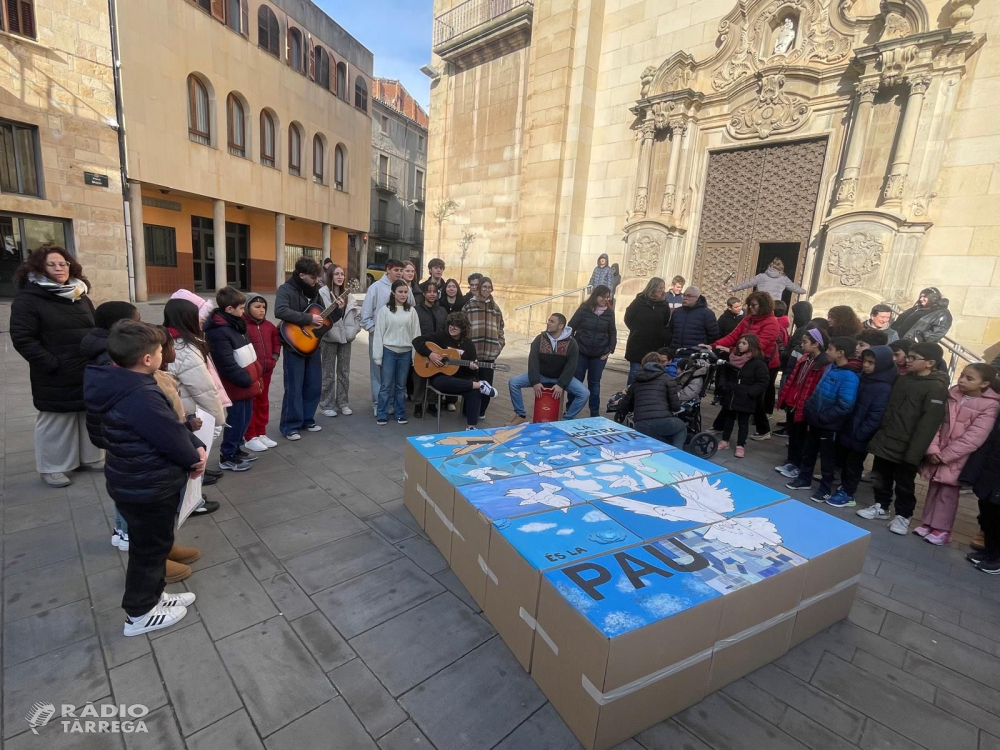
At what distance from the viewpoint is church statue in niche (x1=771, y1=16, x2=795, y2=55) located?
9.07 m

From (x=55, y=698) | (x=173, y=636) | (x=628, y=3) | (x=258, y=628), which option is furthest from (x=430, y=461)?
(x=628, y=3)

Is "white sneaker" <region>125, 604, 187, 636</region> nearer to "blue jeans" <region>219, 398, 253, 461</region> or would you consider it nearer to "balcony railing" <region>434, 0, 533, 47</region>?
"blue jeans" <region>219, 398, 253, 461</region>

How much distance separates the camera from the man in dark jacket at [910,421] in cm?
358

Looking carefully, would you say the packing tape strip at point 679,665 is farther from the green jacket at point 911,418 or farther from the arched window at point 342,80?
the arched window at point 342,80

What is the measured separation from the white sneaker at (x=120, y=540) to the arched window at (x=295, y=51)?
71.2 feet

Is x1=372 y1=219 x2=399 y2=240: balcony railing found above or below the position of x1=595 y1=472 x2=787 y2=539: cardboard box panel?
above

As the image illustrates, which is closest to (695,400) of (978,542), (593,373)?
(593,373)

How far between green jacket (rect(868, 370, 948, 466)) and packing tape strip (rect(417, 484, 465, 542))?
3.49 m

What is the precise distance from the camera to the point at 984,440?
3348 mm

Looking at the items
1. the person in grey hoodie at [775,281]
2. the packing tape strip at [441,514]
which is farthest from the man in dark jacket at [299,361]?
the person in grey hoodie at [775,281]

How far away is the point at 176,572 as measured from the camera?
2.59 metres

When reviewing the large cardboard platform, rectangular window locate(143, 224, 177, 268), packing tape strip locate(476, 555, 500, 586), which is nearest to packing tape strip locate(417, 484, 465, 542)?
the large cardboard platform

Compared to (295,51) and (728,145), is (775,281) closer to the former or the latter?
(728,145)

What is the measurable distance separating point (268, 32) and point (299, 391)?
19610mm
